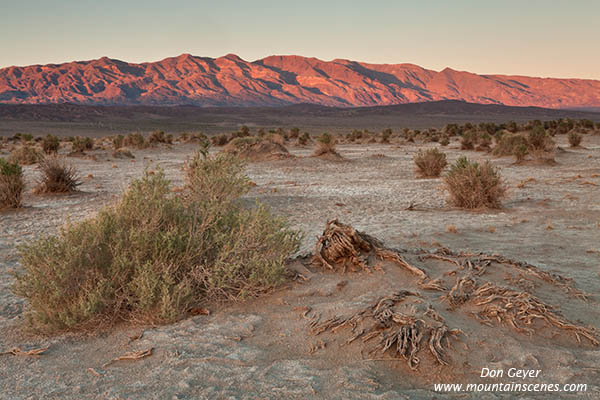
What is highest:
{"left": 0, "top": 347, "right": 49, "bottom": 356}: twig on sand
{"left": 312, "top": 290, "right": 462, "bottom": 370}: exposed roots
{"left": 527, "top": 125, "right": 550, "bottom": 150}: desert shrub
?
{"left": 527, "top": 125, "right": 550, "bottom": 150}: desert shrub

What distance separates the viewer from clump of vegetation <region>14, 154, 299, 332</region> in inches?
159

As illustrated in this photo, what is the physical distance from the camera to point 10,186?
32.8 ft

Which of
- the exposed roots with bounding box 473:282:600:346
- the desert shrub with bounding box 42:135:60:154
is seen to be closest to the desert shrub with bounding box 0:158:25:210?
the exposed roots with bounding box 473:282:600:346

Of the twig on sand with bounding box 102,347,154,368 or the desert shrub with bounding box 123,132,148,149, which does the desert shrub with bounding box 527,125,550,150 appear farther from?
the desert shrub with bounding box 123,132,148,149

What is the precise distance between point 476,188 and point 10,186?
32.1 feet

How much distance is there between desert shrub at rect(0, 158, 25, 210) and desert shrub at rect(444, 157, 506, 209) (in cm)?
932

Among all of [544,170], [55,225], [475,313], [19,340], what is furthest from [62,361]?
[544,170]

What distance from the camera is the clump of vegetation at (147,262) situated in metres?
4.03

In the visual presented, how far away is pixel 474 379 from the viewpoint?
3.11m

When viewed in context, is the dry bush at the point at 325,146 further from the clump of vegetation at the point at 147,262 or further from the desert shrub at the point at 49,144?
the clump of vegetation at the point at 147,262

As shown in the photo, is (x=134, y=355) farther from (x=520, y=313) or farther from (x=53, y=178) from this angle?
(x=53, y=178)

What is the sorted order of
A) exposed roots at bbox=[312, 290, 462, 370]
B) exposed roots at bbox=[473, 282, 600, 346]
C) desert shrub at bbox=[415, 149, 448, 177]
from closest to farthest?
exposed roots at bbox=[312, 290, 462, 370] < exposed roots at bbox=[473, 282, 600, 346] < desert shrub at bbox=[415, 149, 448, 177]

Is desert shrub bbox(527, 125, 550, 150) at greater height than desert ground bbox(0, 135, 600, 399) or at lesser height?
greater

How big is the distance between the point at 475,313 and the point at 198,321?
2.37 metres
